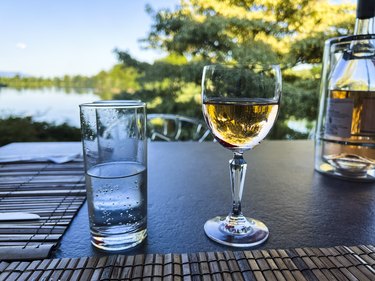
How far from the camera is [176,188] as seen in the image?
62 centimetres

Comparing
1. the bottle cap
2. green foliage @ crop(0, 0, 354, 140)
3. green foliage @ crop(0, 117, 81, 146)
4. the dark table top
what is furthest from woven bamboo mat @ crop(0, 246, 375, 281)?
green foliage @ crop(0, 0, 354, 140)

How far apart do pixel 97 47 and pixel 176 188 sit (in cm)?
433

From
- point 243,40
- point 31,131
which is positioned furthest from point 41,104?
point 243,40

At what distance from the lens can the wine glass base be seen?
0.41 m

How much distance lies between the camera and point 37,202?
0.53m

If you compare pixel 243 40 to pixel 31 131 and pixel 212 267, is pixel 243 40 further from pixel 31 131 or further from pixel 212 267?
pixel 212 267

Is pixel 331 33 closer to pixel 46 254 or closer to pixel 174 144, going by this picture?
pixel 174 144

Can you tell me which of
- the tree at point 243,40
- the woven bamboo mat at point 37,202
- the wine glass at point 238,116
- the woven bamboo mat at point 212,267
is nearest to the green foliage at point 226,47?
the tree at point 243,40

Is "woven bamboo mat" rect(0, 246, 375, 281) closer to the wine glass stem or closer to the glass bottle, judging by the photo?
the wine glass stem

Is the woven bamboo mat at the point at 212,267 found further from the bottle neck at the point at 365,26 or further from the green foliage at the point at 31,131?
the green foliage at the point at 31,131

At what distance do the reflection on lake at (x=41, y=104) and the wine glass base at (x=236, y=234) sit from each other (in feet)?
12.3

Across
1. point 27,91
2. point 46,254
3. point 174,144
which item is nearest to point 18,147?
point 174,144

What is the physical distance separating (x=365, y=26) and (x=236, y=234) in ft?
1.76

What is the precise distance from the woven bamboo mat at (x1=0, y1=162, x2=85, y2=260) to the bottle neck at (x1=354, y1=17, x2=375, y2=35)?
0.65 meters
